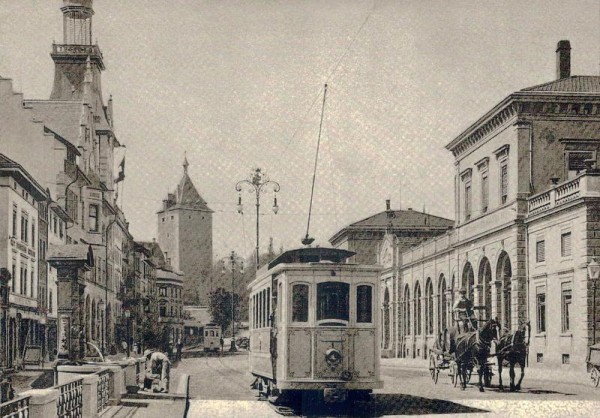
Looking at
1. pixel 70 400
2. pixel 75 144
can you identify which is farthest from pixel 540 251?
pixel 70 400

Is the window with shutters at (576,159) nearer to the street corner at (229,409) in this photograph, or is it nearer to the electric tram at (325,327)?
the street corner at (229,409)

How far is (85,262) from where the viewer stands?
63.4 ft

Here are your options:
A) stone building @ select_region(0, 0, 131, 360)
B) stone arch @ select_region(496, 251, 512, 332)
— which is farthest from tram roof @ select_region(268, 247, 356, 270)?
stone arch @ select_region(496, 251, 512, 332)

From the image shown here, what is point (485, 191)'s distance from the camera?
145ft

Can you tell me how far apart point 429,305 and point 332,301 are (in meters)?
38.0

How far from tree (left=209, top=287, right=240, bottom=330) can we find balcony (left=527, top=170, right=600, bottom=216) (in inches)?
823

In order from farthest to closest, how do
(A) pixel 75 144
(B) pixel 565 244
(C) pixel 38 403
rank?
(B) pixel 565 244 → (A) pixel 75 144 → (C) pixel 38 403

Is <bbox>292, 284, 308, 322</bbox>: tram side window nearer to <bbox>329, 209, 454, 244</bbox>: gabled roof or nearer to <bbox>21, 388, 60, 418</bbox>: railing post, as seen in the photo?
<bbox>21, 388, 60, 418</bbox>: railing post

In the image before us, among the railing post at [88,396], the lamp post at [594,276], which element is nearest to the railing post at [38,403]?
the railing post at [88,396]

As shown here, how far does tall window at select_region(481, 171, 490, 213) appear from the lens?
144 ft

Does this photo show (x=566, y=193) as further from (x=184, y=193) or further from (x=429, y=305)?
(x=429, y=305)

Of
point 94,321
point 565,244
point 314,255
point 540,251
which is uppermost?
point 565,244

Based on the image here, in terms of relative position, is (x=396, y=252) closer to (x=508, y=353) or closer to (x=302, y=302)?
(x=508, y=353)

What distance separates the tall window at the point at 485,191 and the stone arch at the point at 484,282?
97.5 inches
